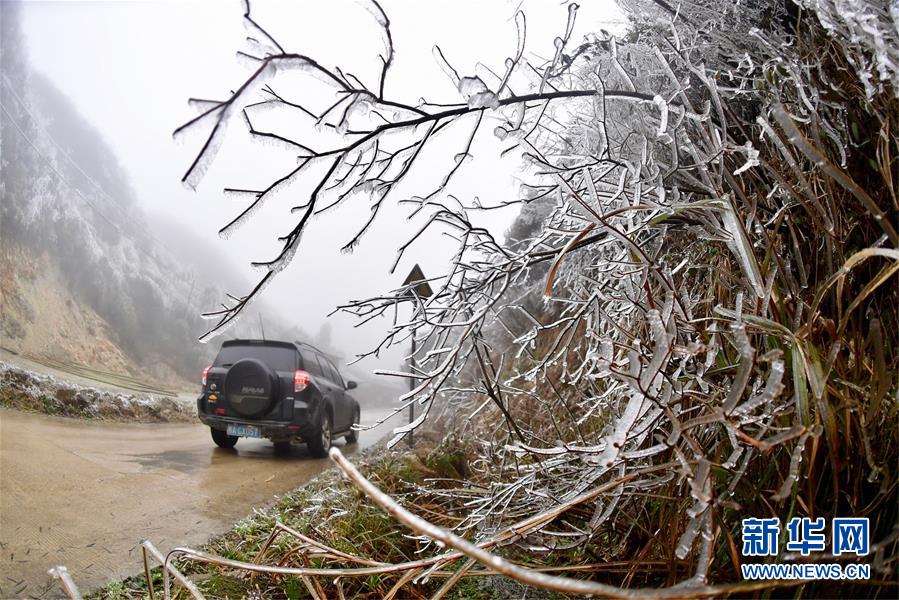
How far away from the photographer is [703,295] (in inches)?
47.0

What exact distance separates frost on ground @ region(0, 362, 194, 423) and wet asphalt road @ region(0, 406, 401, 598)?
0.04 metres

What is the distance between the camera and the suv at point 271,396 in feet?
9.20

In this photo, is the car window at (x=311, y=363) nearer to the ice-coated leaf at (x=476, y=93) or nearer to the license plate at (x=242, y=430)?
the license plate at (x=242, y=430)

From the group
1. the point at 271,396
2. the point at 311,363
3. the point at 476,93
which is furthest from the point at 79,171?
the point at 476,93

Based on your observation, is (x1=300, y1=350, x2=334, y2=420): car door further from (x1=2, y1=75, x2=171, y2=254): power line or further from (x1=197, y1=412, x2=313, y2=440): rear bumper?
(x1=2, y1=75, x2=171, y2=254): power line

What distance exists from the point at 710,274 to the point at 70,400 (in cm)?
268

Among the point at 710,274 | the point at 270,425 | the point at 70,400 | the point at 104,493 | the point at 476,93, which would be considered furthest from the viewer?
the point at 270,425

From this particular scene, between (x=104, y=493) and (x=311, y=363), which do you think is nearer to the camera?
(x=104, y=493)

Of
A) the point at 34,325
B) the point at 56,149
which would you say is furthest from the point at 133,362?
the point at 56,149

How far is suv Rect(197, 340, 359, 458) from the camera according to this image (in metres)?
2.80

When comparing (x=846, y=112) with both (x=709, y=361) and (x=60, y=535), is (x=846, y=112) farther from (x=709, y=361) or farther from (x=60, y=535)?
(x=60, y=535)

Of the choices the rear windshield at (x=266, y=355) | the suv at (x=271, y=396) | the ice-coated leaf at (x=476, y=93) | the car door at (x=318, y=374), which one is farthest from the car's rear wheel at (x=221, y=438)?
the ice-coated leaf at (x=476, y=93)

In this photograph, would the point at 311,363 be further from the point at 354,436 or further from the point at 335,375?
the point at 354,436

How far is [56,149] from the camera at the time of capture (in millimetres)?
2605
